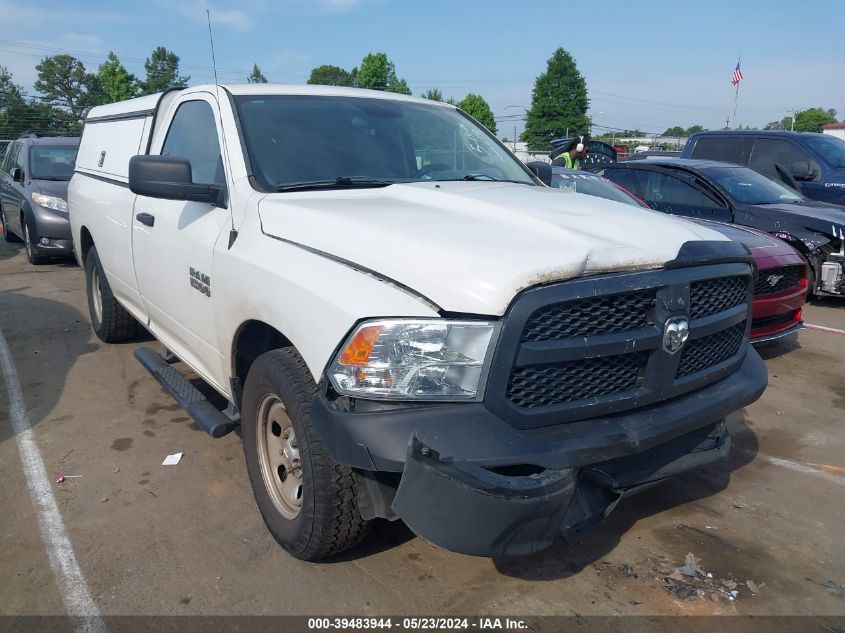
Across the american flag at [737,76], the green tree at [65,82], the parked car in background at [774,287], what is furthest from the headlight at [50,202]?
the green tree at [65,82]

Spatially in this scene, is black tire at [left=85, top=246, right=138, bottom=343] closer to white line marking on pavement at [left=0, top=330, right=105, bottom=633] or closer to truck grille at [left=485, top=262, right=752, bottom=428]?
white line marking on pavement at [left=0, top=330, right=105, bottom=633]

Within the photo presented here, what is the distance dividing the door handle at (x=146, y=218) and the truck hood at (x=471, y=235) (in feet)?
4.46

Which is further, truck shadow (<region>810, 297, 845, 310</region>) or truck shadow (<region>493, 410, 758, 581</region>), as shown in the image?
truck shadow (<region>810, 297, 845, 310</region>)

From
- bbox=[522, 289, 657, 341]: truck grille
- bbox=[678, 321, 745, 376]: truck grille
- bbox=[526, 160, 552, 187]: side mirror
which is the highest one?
bbox=[526, 160, 552, 187]: side mirror

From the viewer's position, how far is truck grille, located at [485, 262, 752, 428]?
218 cm

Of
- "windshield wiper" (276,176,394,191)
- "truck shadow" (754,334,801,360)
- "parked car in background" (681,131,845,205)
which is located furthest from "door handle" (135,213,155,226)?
"parked car in background" (681,131,845,205)

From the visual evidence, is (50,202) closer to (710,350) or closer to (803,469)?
(710,350)

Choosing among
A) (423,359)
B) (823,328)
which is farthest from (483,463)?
(823,328)

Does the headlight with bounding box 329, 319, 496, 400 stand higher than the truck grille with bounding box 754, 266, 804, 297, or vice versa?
the headlight with bounding box 329, 319, 496, 400

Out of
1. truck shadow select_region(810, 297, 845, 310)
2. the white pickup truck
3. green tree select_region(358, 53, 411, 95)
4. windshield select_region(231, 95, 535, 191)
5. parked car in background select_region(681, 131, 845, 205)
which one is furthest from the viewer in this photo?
green tree select_region(358, 53, 411, 95)

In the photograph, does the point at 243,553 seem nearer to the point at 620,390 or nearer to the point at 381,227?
the point at 381,227

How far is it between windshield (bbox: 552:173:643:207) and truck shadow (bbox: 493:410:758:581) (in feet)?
12.0

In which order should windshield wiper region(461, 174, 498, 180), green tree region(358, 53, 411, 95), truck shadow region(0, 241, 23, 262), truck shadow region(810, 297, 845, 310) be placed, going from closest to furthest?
windshield wiper region(461, 174, 498, 180) → truck shadow region(810, 297, 845, 310) → truck shadow region(0, 241, 23, 262) → green tree region(358, 53, 411, 95)

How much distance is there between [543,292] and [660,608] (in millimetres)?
1387
